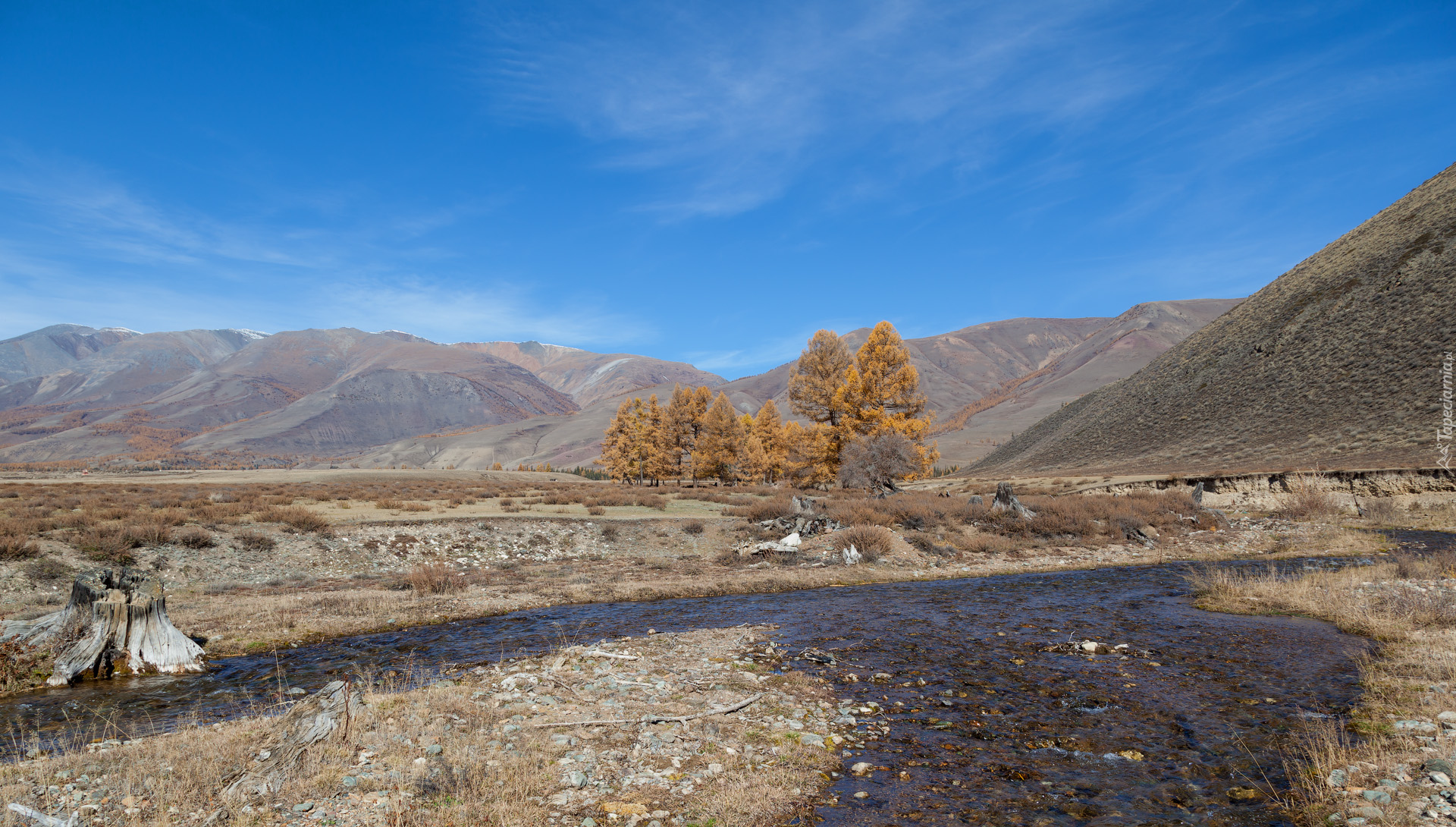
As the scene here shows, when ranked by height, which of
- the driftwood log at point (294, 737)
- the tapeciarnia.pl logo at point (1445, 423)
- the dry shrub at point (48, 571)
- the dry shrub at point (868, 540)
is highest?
the tapeciarnia.pl logo at point (1445, 423)

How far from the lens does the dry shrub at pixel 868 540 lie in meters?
25.7

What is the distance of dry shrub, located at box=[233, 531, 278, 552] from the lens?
25422 millimetres

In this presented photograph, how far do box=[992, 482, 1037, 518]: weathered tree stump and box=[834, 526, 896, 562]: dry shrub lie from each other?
8763 mm

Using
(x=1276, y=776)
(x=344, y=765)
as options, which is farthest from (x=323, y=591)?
(x=1276, y=776)

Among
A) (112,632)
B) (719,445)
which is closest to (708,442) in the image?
(719,445)

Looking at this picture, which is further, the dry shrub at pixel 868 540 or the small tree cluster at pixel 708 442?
the small tree cluster at pixel 708 442

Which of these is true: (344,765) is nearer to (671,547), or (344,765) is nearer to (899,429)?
(671,547)

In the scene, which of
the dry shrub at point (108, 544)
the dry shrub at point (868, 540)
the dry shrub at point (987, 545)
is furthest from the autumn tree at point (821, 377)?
the dry shrub at point (108, 544)

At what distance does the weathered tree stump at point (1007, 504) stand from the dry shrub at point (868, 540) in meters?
8.76

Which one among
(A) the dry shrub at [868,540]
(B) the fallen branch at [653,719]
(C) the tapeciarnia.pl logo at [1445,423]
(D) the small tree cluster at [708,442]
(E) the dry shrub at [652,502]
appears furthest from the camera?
(D) the small tree cluster at [708,442]

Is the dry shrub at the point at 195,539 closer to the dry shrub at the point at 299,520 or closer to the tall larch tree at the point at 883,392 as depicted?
the dry shrub at the point at 299,520

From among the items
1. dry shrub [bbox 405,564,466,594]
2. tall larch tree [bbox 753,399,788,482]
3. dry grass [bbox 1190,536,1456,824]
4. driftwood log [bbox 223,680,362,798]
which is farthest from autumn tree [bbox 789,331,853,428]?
driftwood log [bbox 223,680,362,798]

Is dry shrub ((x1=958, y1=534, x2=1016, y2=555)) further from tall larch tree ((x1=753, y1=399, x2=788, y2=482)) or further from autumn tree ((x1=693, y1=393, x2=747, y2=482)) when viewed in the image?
autumn tree ((x1=693, y1=393, x2=747, y2=482))

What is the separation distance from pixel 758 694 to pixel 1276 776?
620 centimetres
